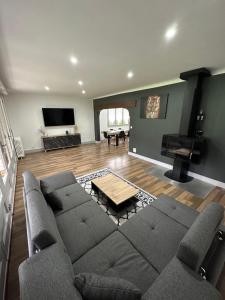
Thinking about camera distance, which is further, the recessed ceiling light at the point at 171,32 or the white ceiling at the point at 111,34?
the recessed ceiling light at the point at 171,32

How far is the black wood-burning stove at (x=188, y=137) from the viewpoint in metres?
2.80

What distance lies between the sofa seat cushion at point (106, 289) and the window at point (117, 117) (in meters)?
7.73

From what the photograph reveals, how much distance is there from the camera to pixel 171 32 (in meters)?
1.40

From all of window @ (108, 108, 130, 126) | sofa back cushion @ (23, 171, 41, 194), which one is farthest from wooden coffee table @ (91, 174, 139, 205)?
window @ (108, 108, 130, 126)

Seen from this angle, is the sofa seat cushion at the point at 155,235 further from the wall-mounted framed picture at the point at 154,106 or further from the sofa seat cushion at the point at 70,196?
the wall-mounted framed picture at the point at 154,106

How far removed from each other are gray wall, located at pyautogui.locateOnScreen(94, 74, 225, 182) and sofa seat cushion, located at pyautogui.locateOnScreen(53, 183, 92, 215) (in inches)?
116

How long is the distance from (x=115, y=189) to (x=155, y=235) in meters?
1.05

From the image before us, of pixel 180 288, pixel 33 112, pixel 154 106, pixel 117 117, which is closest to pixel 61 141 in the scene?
pixel 33 112

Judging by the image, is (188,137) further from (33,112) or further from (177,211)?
(33,112)

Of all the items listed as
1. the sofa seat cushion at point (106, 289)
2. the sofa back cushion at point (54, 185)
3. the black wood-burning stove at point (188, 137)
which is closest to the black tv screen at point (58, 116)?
the sofa back cushion at point (54, 185)

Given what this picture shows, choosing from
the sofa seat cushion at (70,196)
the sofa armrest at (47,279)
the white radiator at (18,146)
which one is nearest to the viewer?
the sofa armrest at (47,279)

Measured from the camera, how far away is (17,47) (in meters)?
1.71

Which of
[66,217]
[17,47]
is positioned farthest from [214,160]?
[17,47]

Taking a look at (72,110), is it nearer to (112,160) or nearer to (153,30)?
(112,160)
